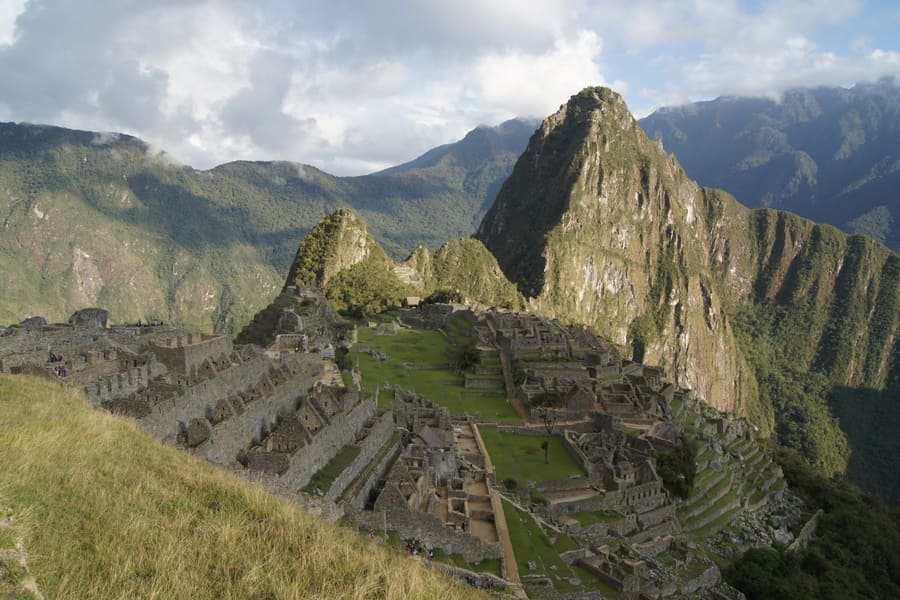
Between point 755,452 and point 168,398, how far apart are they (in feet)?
149

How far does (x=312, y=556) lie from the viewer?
270 inches

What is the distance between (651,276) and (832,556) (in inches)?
5556

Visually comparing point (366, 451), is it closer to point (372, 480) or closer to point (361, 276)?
point (372, 480)

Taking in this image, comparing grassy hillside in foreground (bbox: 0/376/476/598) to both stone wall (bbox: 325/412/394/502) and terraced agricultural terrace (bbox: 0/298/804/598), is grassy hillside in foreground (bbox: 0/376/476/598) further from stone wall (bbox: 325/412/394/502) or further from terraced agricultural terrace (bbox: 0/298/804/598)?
stone wall (bbox: 325/412/394/502)

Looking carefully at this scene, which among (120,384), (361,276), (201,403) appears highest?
(361,276)

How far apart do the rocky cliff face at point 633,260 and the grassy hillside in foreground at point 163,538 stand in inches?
5165

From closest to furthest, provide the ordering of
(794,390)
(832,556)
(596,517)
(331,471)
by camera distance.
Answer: (331,471) → (596,517) → (832,556) → (794,390)

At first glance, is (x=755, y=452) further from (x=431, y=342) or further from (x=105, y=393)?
(x=105, y=393)

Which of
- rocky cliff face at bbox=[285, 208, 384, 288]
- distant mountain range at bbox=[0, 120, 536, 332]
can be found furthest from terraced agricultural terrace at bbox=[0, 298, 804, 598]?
distant mountain range at bbox=[0, 120, 536, 332]

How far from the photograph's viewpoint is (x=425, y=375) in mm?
43312

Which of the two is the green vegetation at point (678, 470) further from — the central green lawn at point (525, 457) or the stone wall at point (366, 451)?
the stone wall at point (366, 451)

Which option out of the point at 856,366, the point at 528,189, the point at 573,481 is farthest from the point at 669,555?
the point at 856,366

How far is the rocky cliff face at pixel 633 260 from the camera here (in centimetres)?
15325

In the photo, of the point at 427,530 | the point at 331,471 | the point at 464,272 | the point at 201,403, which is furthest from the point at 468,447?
the point at 464,272
